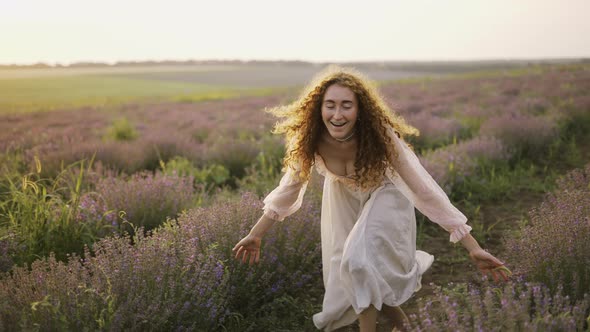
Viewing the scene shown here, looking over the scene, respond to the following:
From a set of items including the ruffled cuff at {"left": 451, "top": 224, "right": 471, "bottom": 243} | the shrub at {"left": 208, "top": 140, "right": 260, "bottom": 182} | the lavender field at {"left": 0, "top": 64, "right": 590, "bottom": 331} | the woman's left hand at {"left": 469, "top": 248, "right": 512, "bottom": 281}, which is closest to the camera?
the lavender field at {"left": 0, "top": 64, "right": 590, "bottom": 331}

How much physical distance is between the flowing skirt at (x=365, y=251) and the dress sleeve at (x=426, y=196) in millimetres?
97

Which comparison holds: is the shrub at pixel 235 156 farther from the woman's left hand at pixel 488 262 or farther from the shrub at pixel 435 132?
the woman's left hand at pixel 488 262

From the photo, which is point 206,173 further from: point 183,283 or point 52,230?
point 183,283

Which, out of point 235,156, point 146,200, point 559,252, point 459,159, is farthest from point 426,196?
point 235,156

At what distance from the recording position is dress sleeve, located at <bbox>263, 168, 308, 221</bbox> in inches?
100.0

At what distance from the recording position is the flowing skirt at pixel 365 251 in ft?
7.06

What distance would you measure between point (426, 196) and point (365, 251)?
0.41 metres

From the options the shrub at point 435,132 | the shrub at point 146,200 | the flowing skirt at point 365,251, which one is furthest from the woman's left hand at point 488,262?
the shrub at point 435,132

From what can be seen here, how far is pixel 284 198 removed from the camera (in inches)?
100

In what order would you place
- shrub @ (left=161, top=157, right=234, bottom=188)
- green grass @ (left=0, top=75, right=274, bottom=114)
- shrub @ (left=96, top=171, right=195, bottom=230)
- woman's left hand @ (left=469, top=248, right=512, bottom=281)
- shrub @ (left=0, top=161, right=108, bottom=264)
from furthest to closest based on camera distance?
green grass @ (left=0, top=75, right=274, bottom=114)
shrub @ (left=161, top=157, right=234, bottom=188)
shrub @ (left=96, top=171, right=195, bottom=230)
shrub @ (left=0, top=161, right=108, bottom=264)
woman's left hand @ (left=469, top=248, right=512, bottom=281)

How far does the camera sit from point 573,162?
19.1 feet

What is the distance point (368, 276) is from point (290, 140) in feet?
2.92

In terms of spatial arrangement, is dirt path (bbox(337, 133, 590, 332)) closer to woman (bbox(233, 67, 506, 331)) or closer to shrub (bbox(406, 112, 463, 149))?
woman (bbox(233, 67, 506, 331))

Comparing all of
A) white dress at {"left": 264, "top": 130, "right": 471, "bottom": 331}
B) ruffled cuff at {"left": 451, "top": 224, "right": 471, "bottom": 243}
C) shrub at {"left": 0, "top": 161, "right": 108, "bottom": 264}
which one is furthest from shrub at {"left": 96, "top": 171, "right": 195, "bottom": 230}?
ruffled cuff at {"left": 451, "top": 224, "right": 471, "bottom": 243}
